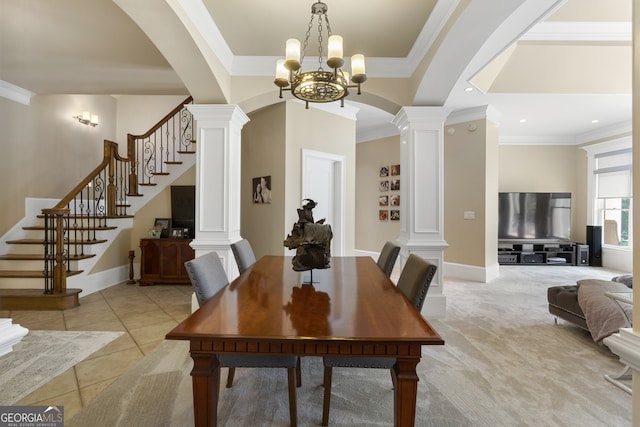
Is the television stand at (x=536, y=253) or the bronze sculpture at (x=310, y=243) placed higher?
the bronze sculpture at (x=310, y=243)

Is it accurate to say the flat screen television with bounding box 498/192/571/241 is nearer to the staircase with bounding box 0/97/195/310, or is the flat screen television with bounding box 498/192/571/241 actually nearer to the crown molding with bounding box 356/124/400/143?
the crown molding with bounding box 356/124/400/143

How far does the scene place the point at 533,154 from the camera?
22.2ft

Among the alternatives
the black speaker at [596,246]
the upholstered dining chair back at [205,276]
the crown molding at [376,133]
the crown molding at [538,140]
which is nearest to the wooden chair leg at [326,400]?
the upholstered dining chair back at [205,276]

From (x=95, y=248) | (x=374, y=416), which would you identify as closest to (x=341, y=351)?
(x=374, y=416)

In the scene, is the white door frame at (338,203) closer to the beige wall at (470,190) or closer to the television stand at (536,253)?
the beige wall at (470,190)

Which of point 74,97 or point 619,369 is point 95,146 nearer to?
point 74,97

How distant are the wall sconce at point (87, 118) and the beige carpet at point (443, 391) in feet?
16.7

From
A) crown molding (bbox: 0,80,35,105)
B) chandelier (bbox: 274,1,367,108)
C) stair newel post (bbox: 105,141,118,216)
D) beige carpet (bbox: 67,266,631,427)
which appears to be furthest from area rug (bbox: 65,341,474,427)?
crown molding (bbox: 0,80,35,105)

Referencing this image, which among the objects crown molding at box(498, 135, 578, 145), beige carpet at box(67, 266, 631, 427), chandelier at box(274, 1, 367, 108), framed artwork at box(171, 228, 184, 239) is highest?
crown molding at box(498, 135, 578, 145)

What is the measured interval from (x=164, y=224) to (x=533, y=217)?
7263 mm

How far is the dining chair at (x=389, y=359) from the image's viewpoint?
1544 millimetres

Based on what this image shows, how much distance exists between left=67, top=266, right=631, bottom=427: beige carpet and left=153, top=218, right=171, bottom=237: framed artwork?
2.70 meters

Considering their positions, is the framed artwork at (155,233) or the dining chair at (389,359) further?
the framed artwork at (155,233)

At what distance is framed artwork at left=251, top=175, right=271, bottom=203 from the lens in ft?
14.8
